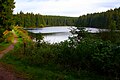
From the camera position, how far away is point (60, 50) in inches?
762

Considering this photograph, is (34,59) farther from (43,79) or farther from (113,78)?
(113,78)

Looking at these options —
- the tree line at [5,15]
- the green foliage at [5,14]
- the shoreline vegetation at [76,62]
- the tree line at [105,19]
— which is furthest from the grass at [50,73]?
the tree line at [105,19]

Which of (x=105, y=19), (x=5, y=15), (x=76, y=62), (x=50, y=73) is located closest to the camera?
(x=50, y=73)

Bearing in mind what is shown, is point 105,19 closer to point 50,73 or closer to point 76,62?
point 76,62

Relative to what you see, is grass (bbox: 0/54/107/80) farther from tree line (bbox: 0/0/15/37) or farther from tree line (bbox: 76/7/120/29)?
tree line (bbox: 76/7/120/29)

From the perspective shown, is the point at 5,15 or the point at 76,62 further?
the point at 5,15

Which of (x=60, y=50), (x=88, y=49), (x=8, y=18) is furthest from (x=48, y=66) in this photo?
(x=8, y=18)

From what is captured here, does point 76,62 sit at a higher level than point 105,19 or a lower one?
lower

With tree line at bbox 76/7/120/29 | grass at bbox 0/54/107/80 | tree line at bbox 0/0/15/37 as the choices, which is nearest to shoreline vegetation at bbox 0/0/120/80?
grass at bbox 0/54/107/80

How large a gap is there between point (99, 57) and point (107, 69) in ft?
2.65

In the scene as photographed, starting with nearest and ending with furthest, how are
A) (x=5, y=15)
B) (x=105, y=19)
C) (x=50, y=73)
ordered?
(x=50, y=73)
(x=5, y=15)
(x=105, y=19)

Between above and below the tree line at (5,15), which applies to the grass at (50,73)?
below

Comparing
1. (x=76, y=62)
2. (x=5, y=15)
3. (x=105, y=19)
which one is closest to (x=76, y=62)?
(x=76, y=62)

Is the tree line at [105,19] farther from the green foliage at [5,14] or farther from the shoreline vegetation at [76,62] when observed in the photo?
the shoreline vegetation at [76,62]
